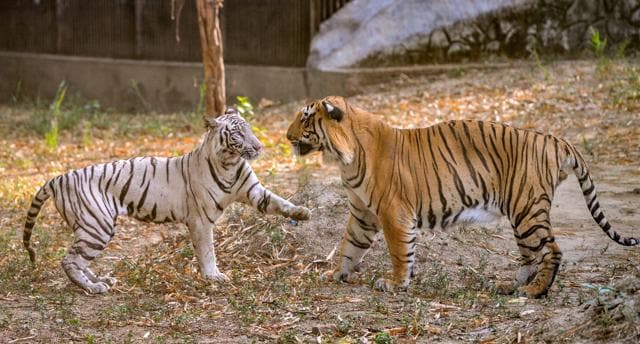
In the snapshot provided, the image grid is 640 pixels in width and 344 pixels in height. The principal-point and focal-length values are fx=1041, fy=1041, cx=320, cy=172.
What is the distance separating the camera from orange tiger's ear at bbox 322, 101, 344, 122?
6121 millimetres

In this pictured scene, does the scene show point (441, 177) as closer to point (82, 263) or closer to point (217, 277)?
point (217, 277)

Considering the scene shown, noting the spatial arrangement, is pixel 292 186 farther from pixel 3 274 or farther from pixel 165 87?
pixel 165 87

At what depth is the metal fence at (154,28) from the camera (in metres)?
14.5

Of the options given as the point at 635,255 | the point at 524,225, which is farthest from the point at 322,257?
the point at 635,255

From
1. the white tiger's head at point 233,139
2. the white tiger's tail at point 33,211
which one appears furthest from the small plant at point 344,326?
the white tiger's tail at point 33,211

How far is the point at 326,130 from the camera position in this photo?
6184 millimetres

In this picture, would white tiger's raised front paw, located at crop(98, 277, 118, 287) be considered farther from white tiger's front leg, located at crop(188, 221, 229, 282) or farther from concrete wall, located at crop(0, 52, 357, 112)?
concrete wall, located at crop(0, 52, 357, 112)

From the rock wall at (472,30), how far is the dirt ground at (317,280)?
10.1 feet

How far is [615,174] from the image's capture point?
9125 millimetres

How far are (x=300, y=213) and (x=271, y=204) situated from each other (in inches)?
7.9

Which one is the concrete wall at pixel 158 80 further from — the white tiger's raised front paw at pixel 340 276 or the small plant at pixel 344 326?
the small plant at pixel 344 326

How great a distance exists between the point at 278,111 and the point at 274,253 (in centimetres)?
665

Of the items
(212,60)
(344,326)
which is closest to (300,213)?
(344,326)

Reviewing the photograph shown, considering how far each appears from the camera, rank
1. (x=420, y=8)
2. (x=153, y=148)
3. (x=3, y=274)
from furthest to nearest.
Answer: (x=420, y=8), (x=153, y=148), (x=3, y=274)
